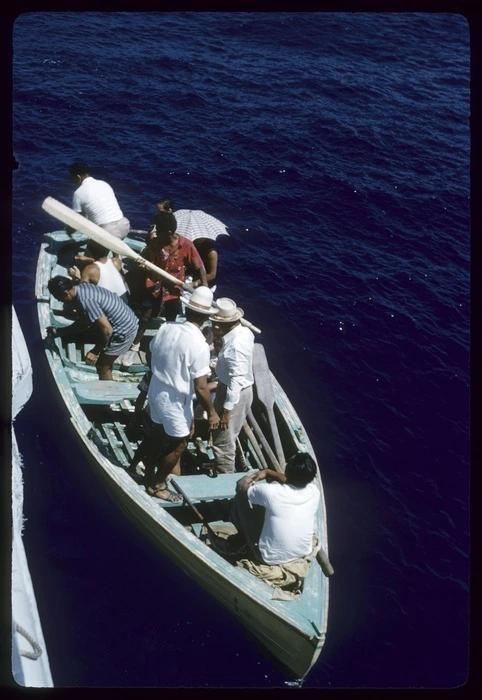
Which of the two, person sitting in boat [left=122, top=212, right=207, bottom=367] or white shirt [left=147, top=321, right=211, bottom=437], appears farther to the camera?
person sitting in boat [left=122, top=212, right=207, bottom=367]

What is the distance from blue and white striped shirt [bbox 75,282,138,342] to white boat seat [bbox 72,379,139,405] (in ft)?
2.69

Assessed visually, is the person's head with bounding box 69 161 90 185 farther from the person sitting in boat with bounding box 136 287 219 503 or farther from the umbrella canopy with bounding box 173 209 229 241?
the person sitting in boat with bounding box 136 287 219 503

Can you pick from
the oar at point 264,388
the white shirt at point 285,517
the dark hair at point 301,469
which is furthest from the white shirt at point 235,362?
the dark hair at point 301,469

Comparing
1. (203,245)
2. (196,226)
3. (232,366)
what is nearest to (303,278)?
(203,245)

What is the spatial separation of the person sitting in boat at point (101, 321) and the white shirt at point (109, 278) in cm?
55

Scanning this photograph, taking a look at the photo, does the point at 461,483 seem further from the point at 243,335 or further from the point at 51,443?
the point at 51,443

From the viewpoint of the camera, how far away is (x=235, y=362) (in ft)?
32.9

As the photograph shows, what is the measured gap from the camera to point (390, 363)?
17.1 meters

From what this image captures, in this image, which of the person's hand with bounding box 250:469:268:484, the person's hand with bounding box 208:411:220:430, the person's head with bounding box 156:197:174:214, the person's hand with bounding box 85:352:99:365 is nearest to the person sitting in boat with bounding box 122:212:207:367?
the person's hand with bounding box 85:352:99:365

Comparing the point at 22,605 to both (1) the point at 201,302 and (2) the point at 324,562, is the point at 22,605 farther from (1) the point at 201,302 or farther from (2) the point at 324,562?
(1) the point at 201,302

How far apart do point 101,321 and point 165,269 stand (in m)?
1.67

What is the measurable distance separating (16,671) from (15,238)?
1434 cm

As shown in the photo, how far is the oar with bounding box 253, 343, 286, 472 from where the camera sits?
11.7 metres

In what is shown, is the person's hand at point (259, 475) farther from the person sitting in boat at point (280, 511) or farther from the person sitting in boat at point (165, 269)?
the person sitting in boat at point (165, 269)
